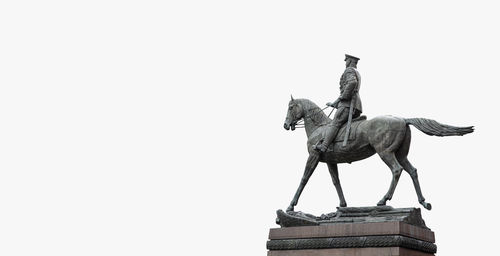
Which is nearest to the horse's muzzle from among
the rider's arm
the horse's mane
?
the horse's mane

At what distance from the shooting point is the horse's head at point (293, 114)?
19703 millimetres

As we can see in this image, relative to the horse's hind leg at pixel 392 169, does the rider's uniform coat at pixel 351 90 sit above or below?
above

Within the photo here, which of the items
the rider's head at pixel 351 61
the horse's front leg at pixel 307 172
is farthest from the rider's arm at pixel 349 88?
the horse's front leg at pixel 307 172

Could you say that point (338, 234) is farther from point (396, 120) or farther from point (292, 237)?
point (396, 120)

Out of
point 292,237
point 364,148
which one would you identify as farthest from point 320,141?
point 292,237

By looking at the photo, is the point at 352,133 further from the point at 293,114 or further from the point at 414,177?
the point at 293,114

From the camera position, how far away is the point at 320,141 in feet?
62.3

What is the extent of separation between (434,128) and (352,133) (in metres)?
1.69

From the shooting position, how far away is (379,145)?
59.8ft

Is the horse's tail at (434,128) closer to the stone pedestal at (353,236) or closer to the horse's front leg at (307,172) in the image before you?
the stone pedestal at (353,236)

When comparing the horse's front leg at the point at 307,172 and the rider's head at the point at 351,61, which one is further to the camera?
the rider's head at the point at 351,61

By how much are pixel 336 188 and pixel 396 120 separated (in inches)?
81.4

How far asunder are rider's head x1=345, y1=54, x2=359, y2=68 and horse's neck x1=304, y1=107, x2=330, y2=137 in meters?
1.19

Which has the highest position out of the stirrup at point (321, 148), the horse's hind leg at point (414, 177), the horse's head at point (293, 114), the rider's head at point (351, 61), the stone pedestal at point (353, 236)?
the rider's head at point (351, 61)
